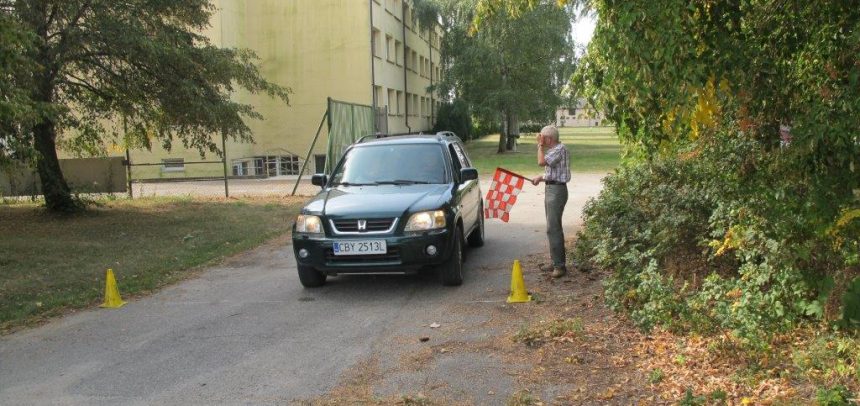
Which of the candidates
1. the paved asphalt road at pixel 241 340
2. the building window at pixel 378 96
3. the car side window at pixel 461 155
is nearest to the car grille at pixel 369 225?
the paved asphalt road at pixel 241 340

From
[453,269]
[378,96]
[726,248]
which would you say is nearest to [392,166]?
[453,269]

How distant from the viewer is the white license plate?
23.6 feet

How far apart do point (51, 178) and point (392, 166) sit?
9962 mm

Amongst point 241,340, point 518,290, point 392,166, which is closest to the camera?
point 241,340

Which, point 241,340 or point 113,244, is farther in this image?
point 113,244

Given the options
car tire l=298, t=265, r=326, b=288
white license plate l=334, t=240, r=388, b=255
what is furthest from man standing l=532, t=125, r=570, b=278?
car tire l=298, t=265, r=326, b=288

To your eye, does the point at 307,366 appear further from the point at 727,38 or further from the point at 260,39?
the point at 260,39

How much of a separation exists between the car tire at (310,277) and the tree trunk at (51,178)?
963 centimetres

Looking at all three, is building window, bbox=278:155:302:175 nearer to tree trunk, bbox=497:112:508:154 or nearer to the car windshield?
tree trunk, bbox=497:112:508:154

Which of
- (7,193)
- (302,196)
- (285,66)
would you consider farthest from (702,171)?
(285,66)

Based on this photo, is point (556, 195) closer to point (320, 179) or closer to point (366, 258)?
point (366, 258)

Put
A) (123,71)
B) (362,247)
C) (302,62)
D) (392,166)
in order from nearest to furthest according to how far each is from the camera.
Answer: (362,247) → (392,166) → (123,71) → (302,62)

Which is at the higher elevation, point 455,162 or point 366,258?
point 455,162

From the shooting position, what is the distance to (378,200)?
24.9 ft
